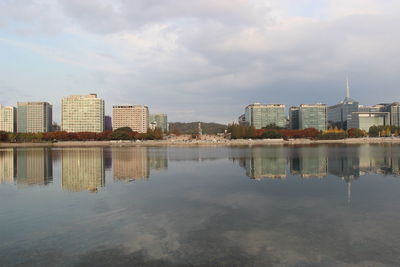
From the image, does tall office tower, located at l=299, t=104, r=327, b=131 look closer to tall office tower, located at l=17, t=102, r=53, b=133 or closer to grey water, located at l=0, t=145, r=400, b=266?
tall office tower, located at l=17, t=102, r=53, b=133

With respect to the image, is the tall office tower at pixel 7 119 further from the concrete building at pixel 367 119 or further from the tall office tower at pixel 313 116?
the concrete building at pixel 367 119

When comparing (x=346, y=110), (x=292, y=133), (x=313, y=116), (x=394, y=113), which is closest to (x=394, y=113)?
(x=394, y=113)

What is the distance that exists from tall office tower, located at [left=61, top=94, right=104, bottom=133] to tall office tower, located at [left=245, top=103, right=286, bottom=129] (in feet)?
295

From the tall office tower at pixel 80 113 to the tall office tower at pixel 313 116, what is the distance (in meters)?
118

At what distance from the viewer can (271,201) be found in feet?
48.5

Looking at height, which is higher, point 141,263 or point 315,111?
point 315,111

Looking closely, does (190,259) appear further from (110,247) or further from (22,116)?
(22,116)

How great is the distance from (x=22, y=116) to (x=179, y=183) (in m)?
192

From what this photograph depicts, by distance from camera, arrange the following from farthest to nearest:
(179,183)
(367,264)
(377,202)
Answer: (179,183) → (377,202) → (367,264)

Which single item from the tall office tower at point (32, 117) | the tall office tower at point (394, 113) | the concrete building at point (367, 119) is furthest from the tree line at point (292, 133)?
the tall office tower at point (32, 117)

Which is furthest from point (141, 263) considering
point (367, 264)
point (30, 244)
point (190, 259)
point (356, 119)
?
point (356, 119)

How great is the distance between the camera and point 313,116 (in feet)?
634

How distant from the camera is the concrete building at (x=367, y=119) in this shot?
185m

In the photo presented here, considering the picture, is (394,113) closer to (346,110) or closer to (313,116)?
(346,110)
